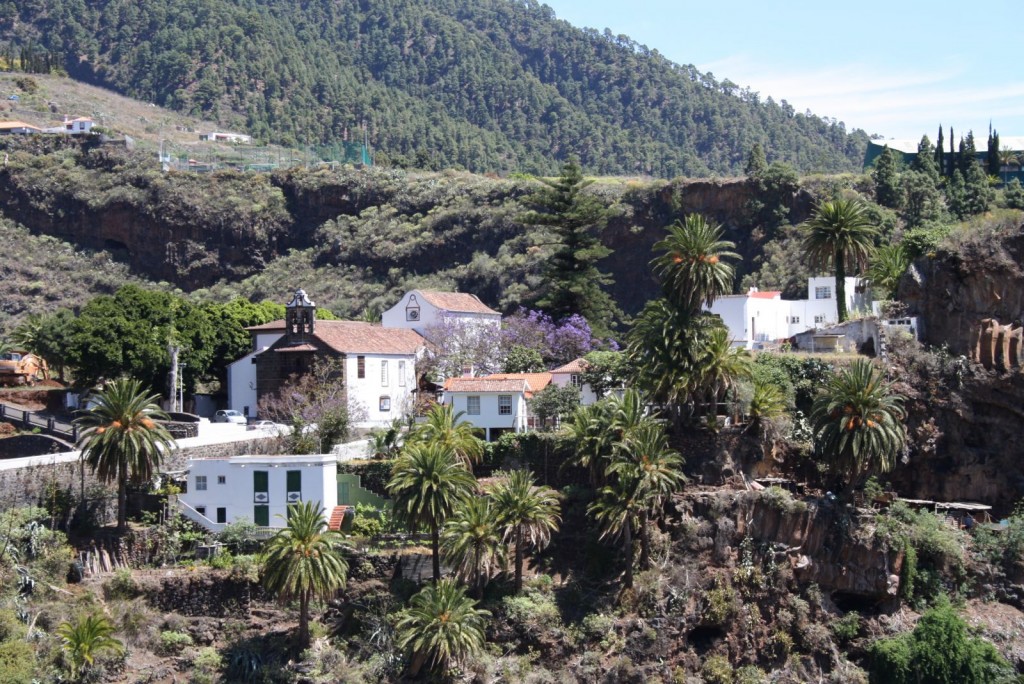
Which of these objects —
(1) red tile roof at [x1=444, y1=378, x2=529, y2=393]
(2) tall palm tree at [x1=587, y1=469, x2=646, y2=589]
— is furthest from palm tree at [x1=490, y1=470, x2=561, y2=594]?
(1) red tile roof at [x1=444, y1=378, x2=529, y2=393]

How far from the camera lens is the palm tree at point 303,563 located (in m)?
44.8

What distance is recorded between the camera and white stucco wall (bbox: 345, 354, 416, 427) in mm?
61531

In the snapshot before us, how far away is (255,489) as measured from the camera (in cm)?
5038

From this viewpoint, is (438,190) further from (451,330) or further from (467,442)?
(467,442)

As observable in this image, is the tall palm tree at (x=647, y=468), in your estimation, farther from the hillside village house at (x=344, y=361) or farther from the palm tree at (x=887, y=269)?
the palm tree at (x=887, y=269)

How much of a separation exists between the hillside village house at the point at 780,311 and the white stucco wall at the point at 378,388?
15.3 m

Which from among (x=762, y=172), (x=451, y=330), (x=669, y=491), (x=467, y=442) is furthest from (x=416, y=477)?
(x=762, y=172)

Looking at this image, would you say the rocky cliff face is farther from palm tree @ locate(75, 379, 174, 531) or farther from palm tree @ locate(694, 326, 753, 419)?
palm tree @ locate(75, 379, 174, 531)

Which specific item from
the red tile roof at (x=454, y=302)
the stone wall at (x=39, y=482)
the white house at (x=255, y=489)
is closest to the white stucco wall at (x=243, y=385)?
the red tile roof at (x=454, y=302)

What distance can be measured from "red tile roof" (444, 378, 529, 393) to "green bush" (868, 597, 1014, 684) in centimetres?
1858

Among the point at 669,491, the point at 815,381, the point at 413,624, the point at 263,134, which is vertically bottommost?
the point at 413,624

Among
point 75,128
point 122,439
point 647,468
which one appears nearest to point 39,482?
point 122,439

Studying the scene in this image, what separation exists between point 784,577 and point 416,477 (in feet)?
45.9

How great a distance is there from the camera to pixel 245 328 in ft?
233
